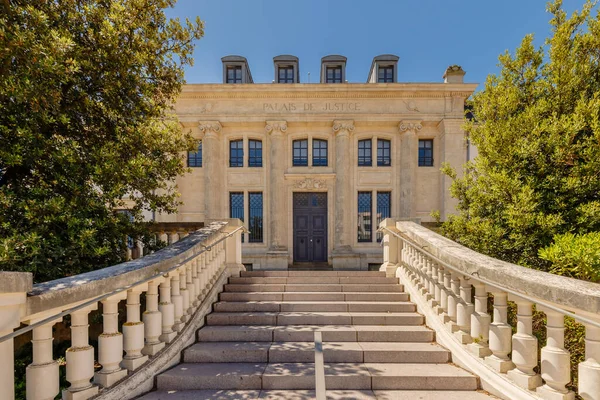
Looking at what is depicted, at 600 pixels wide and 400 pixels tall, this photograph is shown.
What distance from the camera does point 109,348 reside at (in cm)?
274

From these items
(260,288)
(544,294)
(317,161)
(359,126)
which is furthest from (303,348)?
(359,126)

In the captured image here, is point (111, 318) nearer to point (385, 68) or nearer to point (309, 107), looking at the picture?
point (309, 107)

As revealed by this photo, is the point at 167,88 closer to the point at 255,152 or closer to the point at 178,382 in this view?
the point at 178,382

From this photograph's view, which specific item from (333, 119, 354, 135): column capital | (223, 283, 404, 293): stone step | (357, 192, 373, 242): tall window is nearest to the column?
(333, 119, 354, 135): column capital

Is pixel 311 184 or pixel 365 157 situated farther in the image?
pixel 365 157

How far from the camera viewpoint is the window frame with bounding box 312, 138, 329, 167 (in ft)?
42.5

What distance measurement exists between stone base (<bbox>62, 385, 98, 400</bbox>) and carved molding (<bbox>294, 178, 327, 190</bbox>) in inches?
416

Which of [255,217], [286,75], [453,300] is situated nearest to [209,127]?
[255,217]

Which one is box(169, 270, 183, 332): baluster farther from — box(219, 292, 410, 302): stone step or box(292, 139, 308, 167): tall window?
box(292, 139, 308, 167): tall window

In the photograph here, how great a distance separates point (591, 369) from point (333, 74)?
14545mm

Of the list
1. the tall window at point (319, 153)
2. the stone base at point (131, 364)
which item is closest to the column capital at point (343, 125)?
the tall window at point (319, 153)

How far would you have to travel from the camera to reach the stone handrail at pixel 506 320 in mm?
2166

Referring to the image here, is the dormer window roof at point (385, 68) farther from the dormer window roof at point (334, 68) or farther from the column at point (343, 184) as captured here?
the column at point (343, 184)

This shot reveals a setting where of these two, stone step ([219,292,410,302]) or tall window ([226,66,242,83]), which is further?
tall window ([226,66,242,83])
